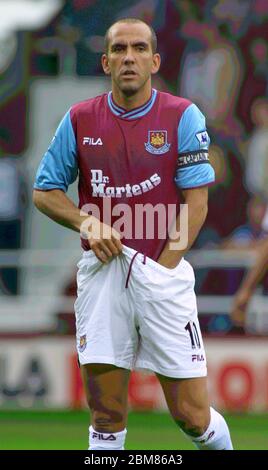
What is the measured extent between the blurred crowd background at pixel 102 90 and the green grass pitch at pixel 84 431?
185cm

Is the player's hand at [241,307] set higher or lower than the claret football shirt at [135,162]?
lower

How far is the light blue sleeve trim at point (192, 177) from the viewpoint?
7125 millimetres

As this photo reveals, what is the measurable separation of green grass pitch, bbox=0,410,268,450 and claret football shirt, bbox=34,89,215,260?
295 centimetres

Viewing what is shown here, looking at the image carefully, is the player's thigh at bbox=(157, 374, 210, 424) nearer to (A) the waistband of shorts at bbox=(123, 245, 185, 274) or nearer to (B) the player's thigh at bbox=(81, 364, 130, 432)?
(B) the player's thigh at bbox=(81, 364, 130, 432)

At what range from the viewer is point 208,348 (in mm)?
12438

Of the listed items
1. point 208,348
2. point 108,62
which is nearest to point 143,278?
point 108,62

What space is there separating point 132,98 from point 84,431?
14.2ft

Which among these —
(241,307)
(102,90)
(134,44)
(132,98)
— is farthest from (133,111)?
(102,90)

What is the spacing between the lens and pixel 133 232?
23.6 feet

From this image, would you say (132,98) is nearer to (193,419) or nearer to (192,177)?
(192,177)

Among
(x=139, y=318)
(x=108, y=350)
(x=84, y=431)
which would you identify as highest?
(x=139, y=318)

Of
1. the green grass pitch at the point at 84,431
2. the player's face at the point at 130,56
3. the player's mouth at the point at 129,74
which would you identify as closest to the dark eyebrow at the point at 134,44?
the player's face at the point at 130,56

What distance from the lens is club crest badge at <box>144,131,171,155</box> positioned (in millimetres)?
7109

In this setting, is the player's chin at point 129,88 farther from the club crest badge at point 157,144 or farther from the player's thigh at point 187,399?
the player's thigh at point 187,399
